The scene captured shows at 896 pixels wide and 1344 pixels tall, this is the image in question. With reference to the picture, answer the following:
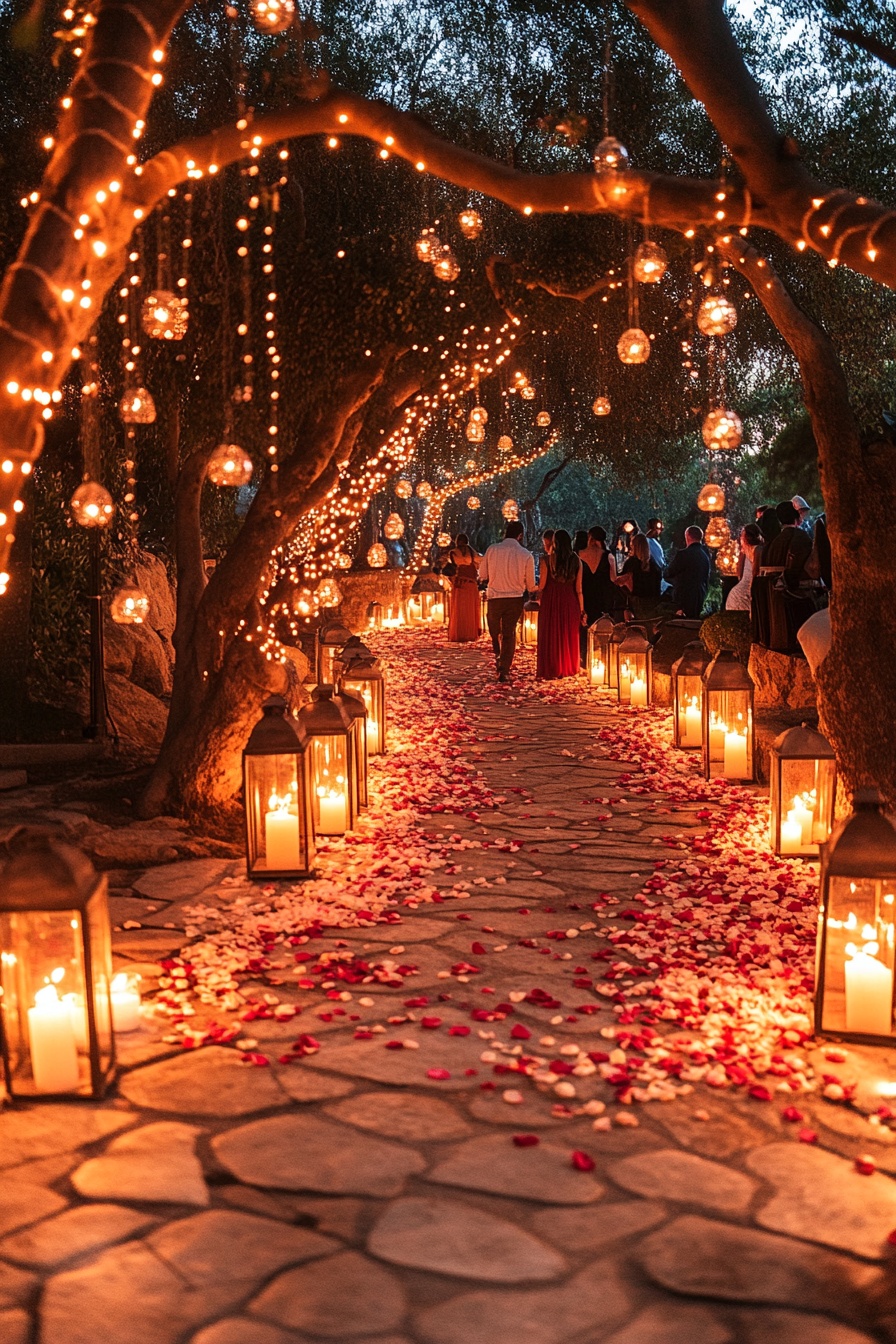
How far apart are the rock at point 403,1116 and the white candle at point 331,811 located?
358 cm

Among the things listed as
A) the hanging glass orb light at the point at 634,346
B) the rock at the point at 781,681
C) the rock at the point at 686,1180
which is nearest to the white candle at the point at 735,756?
the rock at the point at 781,681

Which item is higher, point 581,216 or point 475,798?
Result: point 581,216

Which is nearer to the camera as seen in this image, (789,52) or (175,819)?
(175,819)

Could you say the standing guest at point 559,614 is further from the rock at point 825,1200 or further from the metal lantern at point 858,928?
the rock at point 825,1200

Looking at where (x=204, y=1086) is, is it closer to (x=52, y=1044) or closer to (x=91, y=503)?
(x=52, y=1044)

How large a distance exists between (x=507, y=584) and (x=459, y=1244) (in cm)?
1291

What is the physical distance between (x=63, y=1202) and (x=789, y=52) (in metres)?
12.0

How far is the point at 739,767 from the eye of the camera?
30.5 feet

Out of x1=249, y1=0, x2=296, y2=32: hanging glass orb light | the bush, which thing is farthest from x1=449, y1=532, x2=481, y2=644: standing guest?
x1=249, y1=0, x2=296, y2=32: hanging glass orb light

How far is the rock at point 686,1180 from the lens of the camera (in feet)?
11.4

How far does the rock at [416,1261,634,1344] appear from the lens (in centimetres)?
286

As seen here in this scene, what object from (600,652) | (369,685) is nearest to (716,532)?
(600,652)

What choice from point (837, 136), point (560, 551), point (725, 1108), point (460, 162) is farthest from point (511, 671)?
point (725, 1108)

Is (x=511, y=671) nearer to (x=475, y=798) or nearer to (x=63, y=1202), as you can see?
(x=475, y=798)
